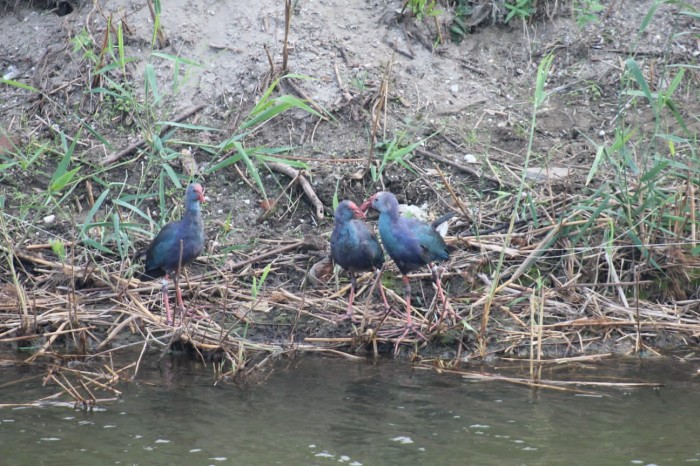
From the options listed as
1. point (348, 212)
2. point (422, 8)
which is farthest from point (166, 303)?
point (422, 8)

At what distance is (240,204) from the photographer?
7.91 m

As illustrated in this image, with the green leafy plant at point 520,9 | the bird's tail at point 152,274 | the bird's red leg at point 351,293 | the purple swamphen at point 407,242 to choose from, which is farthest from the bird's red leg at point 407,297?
the green leafy plant at point 520,9

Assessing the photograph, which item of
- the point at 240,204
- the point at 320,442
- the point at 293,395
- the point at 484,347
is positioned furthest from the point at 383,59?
the point at 320,442

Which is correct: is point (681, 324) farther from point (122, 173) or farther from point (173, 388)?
point (122, 173)

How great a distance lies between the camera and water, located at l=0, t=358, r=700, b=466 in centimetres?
500

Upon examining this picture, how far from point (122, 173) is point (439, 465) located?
4119mm

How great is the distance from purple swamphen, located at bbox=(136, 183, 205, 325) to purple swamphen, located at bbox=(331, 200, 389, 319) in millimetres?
901

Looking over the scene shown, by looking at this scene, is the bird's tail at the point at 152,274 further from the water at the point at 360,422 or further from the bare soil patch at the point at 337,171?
the water at the point at 360,422

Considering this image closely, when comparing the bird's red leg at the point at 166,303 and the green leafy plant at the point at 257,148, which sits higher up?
the green leafy plant at the point at 257,148

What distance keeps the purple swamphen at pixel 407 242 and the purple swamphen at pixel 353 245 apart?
0.11 m

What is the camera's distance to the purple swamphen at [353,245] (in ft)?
22.0

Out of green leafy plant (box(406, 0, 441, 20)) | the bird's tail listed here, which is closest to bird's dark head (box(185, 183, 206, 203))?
the bird's tail

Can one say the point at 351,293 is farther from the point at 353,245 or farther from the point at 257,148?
the point at 257,148

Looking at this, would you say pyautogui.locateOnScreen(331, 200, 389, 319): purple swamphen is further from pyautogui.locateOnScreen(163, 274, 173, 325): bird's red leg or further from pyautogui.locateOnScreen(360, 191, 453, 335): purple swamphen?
pyautogui.locateOnScreen(163, 274, 173, 325): bird's red leg
